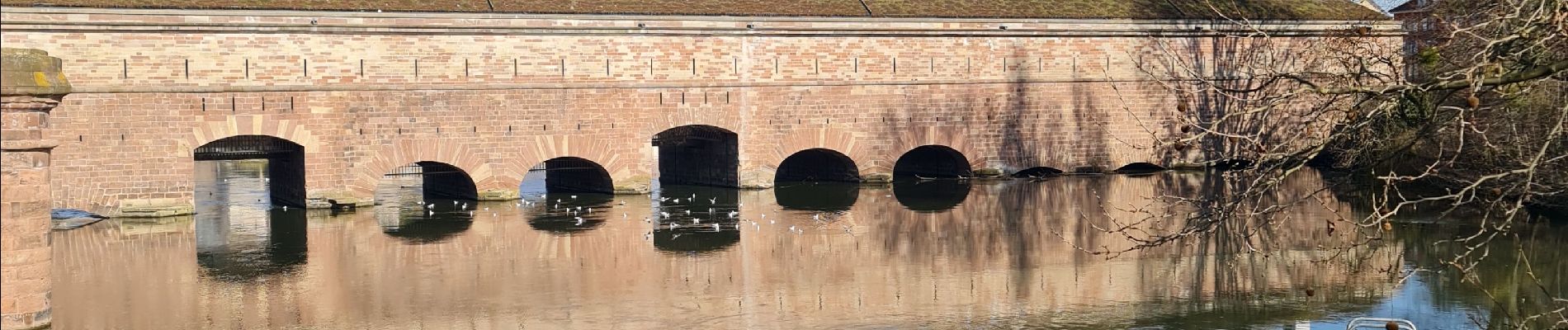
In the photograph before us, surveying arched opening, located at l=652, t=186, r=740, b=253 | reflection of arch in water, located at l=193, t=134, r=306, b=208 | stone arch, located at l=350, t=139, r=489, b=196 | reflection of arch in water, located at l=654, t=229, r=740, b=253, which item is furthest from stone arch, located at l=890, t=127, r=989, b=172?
reflection of arch in water, located at l=193, t=134, r=306, b=208

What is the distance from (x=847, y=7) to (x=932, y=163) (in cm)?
436

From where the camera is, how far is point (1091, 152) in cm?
3153

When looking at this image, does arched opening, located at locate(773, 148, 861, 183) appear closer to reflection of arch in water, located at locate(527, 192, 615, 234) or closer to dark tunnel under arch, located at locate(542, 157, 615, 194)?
dark tunnel under arch, located at locate(542, 157, 615, 194)

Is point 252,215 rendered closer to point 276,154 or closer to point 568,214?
point 276,154

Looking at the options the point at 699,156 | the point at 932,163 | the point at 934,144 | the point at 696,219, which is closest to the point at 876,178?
the point at 934,144

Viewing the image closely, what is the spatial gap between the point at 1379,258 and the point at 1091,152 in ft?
45.2

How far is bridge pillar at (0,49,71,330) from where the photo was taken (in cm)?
1122

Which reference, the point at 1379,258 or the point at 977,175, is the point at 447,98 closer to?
the point at 977,175

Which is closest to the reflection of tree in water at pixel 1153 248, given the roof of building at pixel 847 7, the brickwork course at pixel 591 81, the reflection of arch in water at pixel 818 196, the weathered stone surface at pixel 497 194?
the reflection of arch in water at pixel 818 196

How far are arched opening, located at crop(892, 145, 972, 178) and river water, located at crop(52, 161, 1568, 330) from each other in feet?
15.9

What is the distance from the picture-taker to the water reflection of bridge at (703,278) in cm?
1447

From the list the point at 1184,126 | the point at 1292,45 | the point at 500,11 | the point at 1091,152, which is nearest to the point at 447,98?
the point at 500,11

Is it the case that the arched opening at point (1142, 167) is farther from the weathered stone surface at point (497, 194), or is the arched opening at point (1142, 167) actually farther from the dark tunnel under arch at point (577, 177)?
the weathered stone surface at point (497, 194)

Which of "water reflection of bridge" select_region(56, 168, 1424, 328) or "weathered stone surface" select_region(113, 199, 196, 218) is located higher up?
"weathered stone surface" select_region(113, 199, 196, 218)
